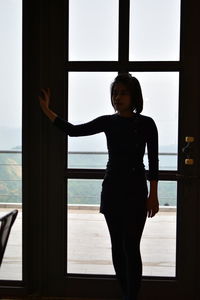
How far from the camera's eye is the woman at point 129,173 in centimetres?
207

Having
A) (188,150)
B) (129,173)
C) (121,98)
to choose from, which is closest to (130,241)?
(129,173)

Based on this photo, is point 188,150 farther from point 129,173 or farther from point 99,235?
point 99,235

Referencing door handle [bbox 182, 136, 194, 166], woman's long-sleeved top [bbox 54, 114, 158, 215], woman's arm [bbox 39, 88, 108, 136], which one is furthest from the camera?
door handle [bbox 182, 136, 194, 166]

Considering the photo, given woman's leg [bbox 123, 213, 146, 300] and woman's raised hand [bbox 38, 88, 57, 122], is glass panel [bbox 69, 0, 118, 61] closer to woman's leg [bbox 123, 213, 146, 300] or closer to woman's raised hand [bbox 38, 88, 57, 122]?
woman's raised hand [bbox 38, 88, 57, 122]

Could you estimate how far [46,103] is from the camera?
2285 millimetres

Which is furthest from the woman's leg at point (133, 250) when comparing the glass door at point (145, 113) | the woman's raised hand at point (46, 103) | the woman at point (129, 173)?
the woman's raised hand at point (46, 103)

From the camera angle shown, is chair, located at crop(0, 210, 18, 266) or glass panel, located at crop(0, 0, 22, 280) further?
glass panel, located at crop(0, 0, 22, 280)

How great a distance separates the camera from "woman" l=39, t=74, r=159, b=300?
207cm

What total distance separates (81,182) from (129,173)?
0.50 metres

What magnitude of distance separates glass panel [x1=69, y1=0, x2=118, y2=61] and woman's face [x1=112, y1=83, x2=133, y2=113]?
1.27ft

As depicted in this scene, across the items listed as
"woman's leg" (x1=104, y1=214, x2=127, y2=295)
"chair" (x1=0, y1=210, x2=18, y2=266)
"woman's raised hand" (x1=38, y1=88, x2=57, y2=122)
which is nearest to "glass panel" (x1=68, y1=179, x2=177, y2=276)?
"woman's leg" (x1=104, y1=214, x2=127, y2=295)

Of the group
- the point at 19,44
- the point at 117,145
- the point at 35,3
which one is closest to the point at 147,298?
the point at 117,145

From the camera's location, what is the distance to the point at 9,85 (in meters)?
2.48

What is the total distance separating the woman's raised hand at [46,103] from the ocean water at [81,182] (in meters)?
0.35
